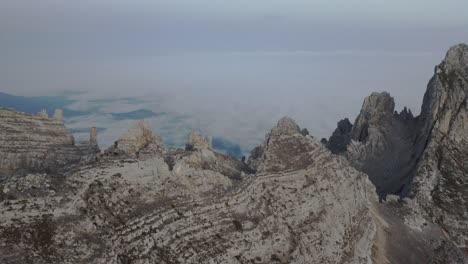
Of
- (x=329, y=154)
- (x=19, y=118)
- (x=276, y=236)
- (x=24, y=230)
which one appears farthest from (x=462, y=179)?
(x=24, y=230)

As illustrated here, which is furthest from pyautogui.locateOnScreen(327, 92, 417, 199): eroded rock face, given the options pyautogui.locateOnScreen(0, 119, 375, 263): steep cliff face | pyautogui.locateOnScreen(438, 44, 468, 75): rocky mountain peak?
pyautogui.locateOnScreen(0, 119, 375, 263): steep cliff face

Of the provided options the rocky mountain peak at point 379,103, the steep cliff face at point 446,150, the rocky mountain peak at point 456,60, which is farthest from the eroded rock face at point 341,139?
the rocky mountain peak at point 456,60

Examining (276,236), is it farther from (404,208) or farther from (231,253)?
(404,208)

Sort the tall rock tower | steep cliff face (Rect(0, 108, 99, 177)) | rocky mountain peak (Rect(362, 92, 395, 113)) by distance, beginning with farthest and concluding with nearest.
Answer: rocky mountain peak (Rect(362, 92, 395, 113)), the tall rock tower, steep cliff face (Rect(0, 108, 99, 177))

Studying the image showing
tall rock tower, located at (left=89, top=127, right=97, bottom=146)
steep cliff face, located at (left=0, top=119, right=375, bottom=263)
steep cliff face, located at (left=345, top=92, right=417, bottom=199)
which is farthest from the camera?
steep cliff face, located at (left=345, top=92, right=417, bottom=199)

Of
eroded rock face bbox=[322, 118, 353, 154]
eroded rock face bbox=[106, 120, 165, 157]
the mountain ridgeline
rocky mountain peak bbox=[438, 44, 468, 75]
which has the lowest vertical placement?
eroded rock face bbox=[322, 118, 353, 154]

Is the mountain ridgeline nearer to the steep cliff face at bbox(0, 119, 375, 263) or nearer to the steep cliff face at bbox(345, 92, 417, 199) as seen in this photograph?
the steep cliff face at bbox(0, 119, 375, 263)

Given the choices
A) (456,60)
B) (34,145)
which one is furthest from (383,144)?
(34,145)
